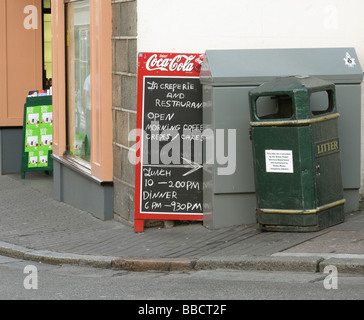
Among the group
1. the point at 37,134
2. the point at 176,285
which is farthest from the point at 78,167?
the point at 176,285

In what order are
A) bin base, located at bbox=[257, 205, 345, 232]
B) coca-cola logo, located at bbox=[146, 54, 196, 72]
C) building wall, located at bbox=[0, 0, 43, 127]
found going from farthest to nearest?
building wall, located at bbox=[0, 0, 43, 127], coca-cola logo, located at bbox=[146, 54, 196, 72], bin base, located at bbox=[257, 205, 345, 232]

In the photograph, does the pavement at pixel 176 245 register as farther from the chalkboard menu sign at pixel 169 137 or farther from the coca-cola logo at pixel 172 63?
the coca-cola logo at pixel 172 63

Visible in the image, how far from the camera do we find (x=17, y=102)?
1579 centimetres

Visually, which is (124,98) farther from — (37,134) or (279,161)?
(37,134)

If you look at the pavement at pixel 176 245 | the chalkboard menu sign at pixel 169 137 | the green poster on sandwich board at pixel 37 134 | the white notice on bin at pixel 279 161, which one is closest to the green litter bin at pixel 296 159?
the white notice on bin at pixel 279 161

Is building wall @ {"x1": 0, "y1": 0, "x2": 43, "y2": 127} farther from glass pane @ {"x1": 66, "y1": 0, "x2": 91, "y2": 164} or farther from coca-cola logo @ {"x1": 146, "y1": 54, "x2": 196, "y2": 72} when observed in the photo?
coca-cola logo @ {"x1": 146, "y1": 54, "x2": 196, "y2": 72}

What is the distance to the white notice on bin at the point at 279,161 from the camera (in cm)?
930

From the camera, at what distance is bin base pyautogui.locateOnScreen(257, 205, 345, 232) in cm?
937

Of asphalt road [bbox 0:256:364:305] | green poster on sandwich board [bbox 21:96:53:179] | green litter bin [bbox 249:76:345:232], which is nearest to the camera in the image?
asphalt road [bbox 0:256:364:305]

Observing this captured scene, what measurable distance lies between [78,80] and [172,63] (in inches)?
117

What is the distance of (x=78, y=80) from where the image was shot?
12.8 metres

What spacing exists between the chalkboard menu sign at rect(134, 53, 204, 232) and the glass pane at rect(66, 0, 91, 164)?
2.09 meters

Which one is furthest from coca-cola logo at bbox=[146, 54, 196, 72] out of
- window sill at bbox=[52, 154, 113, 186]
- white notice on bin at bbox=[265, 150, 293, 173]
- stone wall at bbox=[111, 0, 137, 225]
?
window sill at bbox=[52, 154, 113, 186]

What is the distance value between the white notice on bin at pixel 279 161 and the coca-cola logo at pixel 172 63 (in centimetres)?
144
